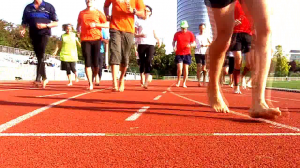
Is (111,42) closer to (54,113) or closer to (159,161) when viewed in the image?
(54,113)

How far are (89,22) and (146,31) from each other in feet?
6.48

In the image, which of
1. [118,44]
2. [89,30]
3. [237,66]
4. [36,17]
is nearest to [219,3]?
[118,44]

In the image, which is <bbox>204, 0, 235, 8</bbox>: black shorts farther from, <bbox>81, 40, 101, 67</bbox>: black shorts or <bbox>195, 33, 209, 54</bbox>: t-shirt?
<bbox>195, 33, 209, 54</bbox>: t-shirt

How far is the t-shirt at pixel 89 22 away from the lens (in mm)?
7117

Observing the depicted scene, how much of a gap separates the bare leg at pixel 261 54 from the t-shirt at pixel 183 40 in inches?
299

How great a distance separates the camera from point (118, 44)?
6.04m

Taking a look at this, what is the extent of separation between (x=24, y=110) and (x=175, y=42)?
755 cm

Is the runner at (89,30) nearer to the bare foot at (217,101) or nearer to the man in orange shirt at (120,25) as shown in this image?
the man in orange shirt at (120,25)

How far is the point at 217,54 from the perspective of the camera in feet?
9.37

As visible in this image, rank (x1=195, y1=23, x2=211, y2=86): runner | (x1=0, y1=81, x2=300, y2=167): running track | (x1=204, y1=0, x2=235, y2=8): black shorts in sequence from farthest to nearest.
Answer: (x1=195, y1=23, x2=211, y2=86): runner
(x1=204, y1=0, x2=235, y2=8): black shorts
(x1=0, y1=81, x2=300, y2=167): running track

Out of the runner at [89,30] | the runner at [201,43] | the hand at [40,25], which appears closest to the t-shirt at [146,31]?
the runner at [89,30]

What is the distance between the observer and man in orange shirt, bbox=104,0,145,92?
236 inches

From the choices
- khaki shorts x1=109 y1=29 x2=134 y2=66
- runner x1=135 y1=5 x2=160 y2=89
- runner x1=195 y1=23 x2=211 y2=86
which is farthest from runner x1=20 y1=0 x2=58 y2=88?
runner x1=195 y1=23 x2=211 y2=86

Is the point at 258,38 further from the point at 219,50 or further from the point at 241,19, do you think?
the point at 241,19
